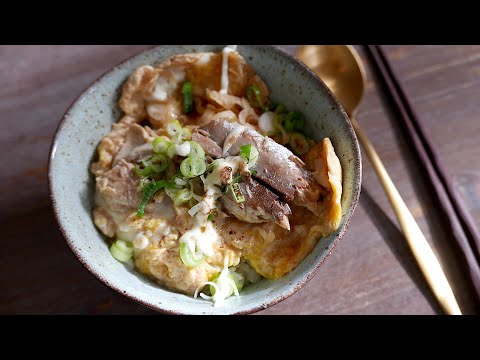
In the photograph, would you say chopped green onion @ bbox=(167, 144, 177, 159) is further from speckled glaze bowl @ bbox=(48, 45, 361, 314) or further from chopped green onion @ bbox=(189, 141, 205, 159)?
speckled glaze bowl @ bbox=(48, 45, 361, 314)

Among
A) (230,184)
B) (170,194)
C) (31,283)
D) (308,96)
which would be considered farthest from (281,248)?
(31,283)

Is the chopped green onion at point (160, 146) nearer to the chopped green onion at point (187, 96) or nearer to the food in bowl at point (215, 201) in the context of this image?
the food in bowl at point (215, 201)

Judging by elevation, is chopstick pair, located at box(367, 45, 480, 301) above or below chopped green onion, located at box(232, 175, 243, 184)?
below

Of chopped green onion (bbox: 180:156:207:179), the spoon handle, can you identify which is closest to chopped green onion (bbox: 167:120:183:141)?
chopped green onion (bbox: 180:156:207:179)

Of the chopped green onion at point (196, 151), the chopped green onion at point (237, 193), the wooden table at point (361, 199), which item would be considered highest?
the chopped green onion at point (196, 151)

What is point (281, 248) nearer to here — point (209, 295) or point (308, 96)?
point (209, 295)

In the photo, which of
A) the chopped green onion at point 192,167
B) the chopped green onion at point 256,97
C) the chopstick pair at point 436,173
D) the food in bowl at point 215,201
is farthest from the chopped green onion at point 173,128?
the chopstick pair at point 436,173

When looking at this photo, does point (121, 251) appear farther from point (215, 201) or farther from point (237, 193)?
point (237, 193)
